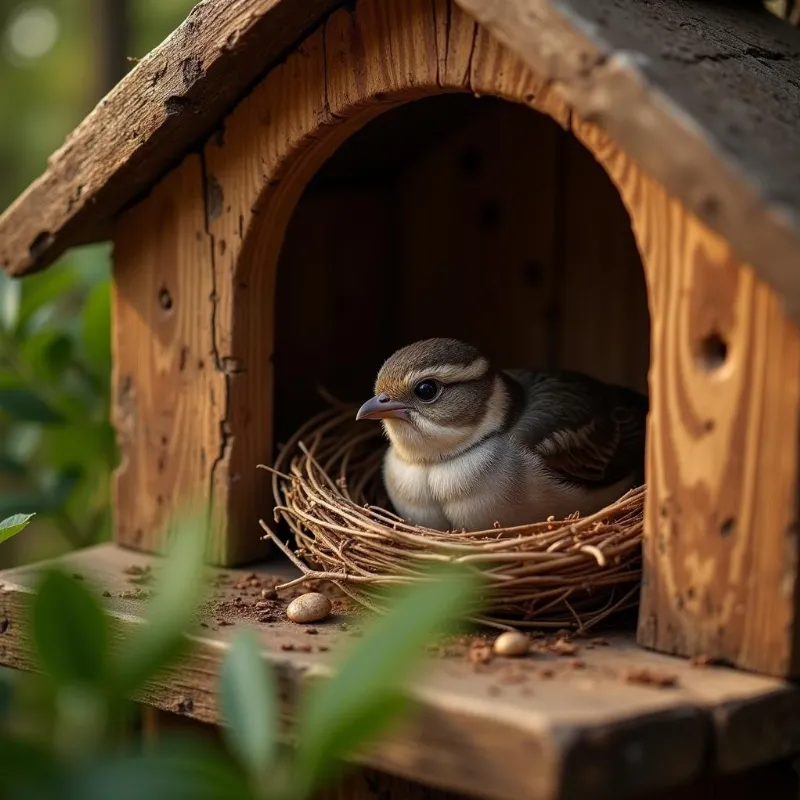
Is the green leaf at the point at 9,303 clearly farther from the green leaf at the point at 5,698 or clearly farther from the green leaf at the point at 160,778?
the green leaf at the point at 160,778

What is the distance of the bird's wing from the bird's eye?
0.76ft

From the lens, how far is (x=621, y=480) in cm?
340

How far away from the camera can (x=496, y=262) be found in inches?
166

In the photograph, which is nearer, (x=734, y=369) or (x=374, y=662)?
(x=374, y=662)

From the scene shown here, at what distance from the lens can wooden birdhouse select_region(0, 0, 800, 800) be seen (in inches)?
88.2

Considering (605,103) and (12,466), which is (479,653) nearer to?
(605,103)

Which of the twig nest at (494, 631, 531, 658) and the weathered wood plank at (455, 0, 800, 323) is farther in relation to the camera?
the twig nest at (494, 631, 531, 658)

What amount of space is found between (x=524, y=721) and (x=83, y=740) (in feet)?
2.68

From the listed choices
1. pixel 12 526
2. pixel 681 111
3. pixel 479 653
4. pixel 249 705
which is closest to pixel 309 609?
pixel 479 653

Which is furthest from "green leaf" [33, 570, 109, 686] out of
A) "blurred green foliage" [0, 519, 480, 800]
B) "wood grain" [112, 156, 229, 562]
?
"wood grain" [112, 156, 229, 562]

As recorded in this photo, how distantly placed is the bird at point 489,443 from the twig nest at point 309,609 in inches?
16.9

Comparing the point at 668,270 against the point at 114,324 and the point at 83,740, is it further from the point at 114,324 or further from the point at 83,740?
the point at 114,324

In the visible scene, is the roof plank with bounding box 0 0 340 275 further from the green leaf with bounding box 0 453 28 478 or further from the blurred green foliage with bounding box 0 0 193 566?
the green leaf with bounding box 0 453 28 478

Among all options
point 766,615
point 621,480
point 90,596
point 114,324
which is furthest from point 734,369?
point 114,324
